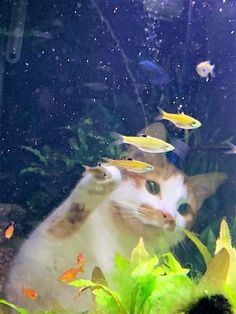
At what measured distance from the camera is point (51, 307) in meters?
3.25

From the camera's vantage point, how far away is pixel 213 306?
1689 millimetres

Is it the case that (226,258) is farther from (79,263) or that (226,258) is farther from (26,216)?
(26,216)

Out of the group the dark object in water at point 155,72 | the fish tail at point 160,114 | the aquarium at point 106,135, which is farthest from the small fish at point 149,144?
the dark object in water at point 155,72

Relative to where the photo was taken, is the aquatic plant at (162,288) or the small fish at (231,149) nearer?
the aquatic plant at (162,288)

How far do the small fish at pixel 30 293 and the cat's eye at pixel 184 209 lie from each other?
1.14 metres

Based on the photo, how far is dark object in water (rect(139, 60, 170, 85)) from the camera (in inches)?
141

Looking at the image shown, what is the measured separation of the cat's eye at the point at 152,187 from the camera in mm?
3404

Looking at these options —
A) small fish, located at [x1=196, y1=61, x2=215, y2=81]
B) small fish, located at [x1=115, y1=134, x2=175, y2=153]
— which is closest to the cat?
small fish, located at [x1=115, y1=134, x2=175, y2=153]

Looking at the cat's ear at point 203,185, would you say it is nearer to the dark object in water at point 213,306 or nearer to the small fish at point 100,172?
the small fish at point 100,172

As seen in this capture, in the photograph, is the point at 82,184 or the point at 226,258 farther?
the point at 82,184

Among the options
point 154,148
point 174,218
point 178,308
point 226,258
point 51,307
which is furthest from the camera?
point 174,218

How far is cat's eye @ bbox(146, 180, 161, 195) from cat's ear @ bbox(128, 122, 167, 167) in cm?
13

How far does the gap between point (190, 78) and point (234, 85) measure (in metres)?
0.34

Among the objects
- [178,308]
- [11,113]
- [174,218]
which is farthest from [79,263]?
[178,308]
